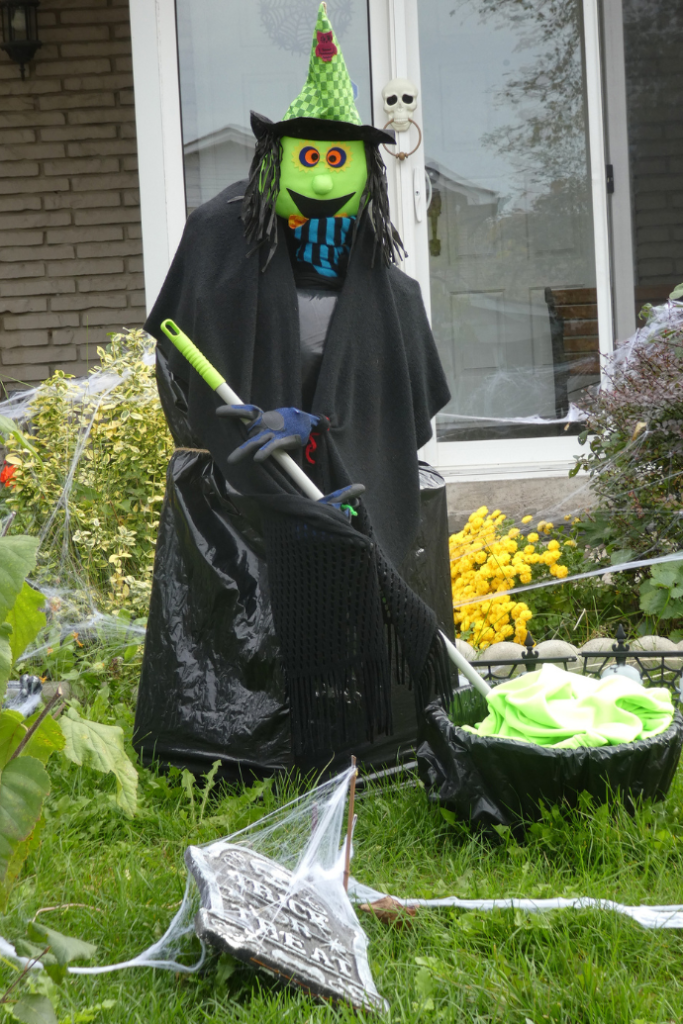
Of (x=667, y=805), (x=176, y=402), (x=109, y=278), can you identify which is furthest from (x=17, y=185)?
(x=667, y=805)

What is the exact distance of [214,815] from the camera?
100 inches

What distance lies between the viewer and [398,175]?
5.36m

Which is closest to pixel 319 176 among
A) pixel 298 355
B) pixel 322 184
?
pixel 322 184

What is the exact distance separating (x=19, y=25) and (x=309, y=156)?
3.80m

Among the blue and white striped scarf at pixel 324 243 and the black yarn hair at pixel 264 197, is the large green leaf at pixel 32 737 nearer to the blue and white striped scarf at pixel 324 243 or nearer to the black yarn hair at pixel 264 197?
the black yarn hair at pixel 264 197

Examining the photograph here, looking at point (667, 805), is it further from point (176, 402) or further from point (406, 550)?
point (176, 402)

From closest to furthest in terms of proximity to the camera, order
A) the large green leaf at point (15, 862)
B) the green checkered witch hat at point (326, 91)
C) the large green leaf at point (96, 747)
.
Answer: the large green leaf at point (15, 862)
the large green leaf at point (96, 747)
the green checkered witch hat at point (326, 91)

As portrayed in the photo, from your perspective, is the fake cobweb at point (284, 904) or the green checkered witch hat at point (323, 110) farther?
the green checkered witch hat at point (323, 110)

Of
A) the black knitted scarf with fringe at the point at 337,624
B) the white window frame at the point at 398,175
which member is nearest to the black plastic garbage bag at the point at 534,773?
the black knitted scarf with fringe at the point at 337,624

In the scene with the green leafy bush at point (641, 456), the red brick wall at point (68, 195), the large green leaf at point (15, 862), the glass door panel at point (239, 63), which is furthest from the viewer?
the red brick wall at point (68, 195)

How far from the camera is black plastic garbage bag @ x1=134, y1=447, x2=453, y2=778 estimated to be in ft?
8.63

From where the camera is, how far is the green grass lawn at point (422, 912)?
5.47 feet

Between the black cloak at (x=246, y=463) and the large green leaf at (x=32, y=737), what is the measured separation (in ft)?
3.86

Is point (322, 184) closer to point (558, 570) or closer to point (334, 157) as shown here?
point (334, 157)
